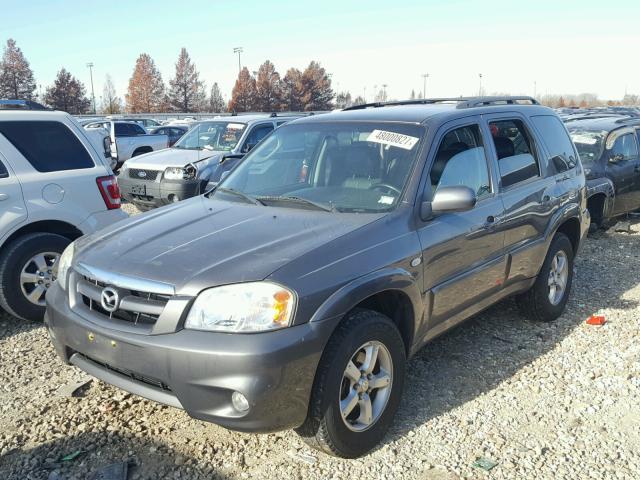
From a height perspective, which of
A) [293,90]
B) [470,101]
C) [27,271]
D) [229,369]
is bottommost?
[27,271]

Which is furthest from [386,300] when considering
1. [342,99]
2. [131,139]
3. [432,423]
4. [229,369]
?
[342,99]

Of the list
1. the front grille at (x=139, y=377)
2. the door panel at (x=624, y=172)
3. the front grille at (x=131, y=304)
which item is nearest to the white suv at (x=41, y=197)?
the front grille at (x=131, y=304)

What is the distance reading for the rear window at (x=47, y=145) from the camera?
508 cm

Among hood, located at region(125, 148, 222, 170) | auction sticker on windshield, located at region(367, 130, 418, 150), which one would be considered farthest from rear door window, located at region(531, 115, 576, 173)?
hood, located at region(125, 148, 222, 170)

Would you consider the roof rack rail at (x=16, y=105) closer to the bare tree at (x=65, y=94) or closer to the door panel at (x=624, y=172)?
the door panel at (x=624, y=172)

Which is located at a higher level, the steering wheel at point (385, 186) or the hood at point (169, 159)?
the steering wheel at point (385, 186)

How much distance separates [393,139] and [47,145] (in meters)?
3.31

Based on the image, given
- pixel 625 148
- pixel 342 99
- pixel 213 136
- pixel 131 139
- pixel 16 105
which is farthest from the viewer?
pixel 342 99

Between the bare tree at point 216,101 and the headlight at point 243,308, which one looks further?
the bare tree at point 216,101

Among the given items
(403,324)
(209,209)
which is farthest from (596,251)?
(209,209)

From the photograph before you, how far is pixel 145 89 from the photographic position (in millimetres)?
82562

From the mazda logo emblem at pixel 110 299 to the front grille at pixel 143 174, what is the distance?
7.12 meters

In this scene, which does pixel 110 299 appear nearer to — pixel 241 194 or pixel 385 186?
pixel 241 194

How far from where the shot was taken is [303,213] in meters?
3.50
